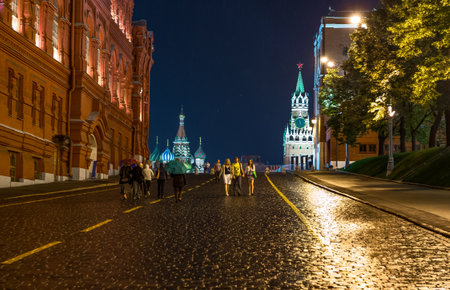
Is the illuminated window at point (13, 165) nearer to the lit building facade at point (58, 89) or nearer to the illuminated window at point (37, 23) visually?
the lit building facade at point (58, 89)

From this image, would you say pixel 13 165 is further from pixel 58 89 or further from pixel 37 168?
pixel 58 89

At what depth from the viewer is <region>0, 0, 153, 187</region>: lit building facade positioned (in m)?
26.8

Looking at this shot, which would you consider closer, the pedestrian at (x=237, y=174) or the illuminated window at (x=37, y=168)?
the pedestrian at (x=237, y=174)

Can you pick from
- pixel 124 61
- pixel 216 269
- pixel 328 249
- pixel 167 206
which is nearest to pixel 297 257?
pixel 328 249

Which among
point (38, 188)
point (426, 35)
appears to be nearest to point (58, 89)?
point (38, 188)

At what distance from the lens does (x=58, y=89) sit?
33.7m

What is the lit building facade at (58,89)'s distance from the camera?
26844 millimetres

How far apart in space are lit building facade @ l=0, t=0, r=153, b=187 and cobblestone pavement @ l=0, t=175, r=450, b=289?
48.7 ft

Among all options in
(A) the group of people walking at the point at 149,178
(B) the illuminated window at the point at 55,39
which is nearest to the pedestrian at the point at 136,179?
(A) the group of people walking at the point at 149,178

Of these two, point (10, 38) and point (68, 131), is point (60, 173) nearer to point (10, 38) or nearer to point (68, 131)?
point (68, 131)

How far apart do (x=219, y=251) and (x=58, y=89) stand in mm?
28296

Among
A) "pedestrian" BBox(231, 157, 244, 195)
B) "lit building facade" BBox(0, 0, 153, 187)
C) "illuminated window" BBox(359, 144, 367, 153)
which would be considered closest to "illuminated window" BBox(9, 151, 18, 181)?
"lit building facade" BBox(0, 0, 153, 187)

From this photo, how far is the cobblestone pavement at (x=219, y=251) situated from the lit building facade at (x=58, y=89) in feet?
48.7

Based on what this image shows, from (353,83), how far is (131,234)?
3984cm
